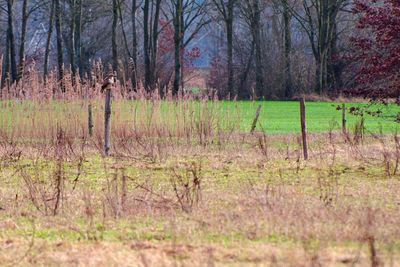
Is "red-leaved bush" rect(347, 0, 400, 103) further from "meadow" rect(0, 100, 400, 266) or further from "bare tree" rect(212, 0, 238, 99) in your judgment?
"bare tree" rect(212, 0, 238, 99)

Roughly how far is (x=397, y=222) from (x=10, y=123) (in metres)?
11.7

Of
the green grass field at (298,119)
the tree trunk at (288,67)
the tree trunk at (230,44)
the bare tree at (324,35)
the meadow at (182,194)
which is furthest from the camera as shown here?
the tree trunk at (230,44)

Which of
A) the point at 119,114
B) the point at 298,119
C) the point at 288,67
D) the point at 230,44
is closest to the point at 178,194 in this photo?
the point at 119,114

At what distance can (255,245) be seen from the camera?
7.35 m

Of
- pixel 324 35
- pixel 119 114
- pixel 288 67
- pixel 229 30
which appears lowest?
pixel 119 114

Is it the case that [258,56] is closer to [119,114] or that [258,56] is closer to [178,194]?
[119,114]

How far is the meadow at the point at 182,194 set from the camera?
712 centimetres

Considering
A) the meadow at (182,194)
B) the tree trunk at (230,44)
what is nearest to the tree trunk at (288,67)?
the tree trunk at (230,44)

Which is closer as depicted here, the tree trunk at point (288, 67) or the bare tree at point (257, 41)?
the tree trunk at point (288, 67)

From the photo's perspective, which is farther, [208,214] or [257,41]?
[257,41]

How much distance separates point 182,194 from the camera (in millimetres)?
9711

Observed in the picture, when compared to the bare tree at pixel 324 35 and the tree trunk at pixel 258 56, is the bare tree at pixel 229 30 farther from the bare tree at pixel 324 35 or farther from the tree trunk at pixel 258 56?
the bare tree at pixel 324 35

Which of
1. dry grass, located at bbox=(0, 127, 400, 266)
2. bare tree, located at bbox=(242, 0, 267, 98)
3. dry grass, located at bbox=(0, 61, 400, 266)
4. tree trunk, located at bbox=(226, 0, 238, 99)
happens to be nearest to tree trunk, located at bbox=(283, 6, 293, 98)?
bare tree, located at bbox=(242, 0, 267, 98)

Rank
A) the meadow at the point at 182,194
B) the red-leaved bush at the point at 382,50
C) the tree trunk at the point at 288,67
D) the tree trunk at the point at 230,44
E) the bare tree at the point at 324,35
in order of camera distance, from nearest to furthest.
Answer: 1. the meadow at the point at 182,194
2. the red-leaved bush at the point at 382,50
3. the bare tree at the point at 324,35
4. the tree trunk at the point at 288,67
5. the tree trunk at the point at 230,44
